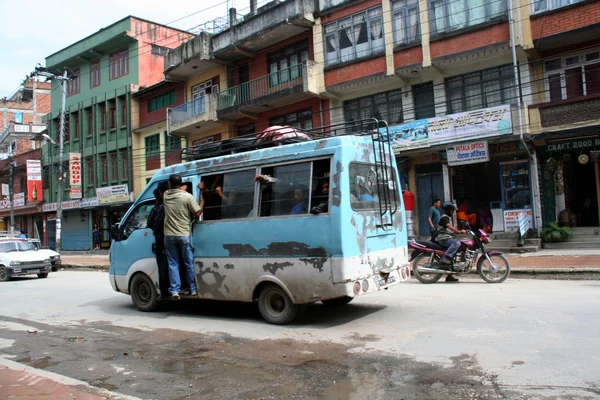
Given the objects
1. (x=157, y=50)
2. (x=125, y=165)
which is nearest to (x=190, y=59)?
(x=157, y=50)

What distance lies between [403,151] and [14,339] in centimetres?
1480

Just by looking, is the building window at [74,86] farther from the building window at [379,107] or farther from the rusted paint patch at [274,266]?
the rusted paint patch at [274,266]

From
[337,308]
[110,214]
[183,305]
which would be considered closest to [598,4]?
[337,308]

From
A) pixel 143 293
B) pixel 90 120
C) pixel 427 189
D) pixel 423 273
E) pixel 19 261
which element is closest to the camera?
pixel 143 293

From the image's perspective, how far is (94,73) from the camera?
115ft

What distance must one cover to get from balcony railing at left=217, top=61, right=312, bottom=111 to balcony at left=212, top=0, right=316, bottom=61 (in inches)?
66.3

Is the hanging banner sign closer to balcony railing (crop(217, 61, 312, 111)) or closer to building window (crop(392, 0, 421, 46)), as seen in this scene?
balcony railing (crop(217, 61, 312, 111))

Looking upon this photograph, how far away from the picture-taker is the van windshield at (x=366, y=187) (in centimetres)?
630

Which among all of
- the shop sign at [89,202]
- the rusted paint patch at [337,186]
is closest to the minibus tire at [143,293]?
the rusted paint patch at [337,186]

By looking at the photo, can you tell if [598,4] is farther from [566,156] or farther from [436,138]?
[436,138]

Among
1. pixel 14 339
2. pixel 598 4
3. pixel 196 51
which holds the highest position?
pixel 196 51

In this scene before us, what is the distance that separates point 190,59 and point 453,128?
1511cm

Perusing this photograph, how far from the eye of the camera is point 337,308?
299 inches

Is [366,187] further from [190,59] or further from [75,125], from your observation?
[75,125]
